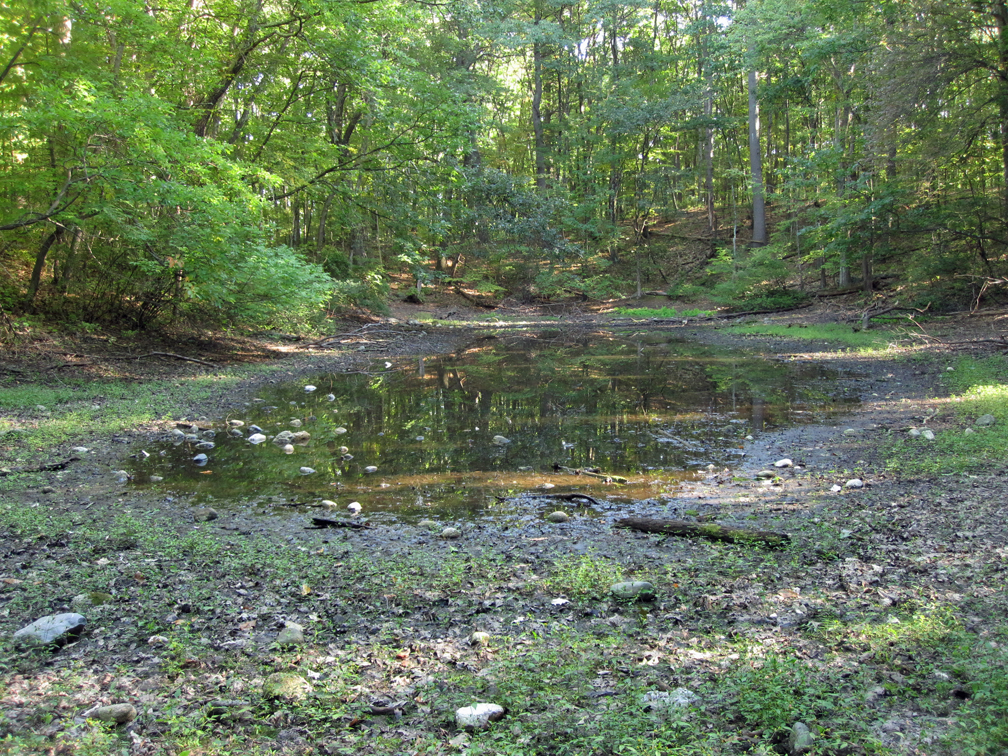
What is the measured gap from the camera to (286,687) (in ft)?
7.55

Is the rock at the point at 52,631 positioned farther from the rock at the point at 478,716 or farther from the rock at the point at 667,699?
the rock at the point at 667,699

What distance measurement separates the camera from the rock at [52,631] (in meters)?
2.57

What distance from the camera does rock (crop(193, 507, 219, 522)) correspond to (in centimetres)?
444

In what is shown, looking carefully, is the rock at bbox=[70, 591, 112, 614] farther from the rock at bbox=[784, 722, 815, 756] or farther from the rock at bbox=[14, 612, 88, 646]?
the rock at bbox=[784, 722, 815, 756]

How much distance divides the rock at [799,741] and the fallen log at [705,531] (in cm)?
196

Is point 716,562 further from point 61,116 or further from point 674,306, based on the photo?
point 674,306

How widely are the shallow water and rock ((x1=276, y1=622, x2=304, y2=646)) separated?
195cm

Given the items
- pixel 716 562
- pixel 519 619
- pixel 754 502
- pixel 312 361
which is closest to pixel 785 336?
pixel 312 361

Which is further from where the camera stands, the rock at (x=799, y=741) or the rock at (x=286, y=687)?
the rock at (x=286, y=687)

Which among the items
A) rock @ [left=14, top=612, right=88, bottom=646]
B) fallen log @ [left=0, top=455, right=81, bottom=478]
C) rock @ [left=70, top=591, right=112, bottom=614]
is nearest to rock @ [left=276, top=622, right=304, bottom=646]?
rock @ [left=14, top=612, right=88, bottom=646]

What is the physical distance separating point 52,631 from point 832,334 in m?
16.6

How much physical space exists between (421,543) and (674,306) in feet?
80.7

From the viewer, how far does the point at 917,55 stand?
13.1 m

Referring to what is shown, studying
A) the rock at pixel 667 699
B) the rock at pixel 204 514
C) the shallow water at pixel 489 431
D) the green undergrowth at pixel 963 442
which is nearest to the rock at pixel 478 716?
the rock at pixel 667 699
